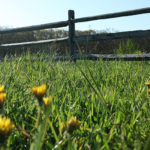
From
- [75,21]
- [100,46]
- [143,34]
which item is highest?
[75,21]

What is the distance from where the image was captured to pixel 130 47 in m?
5.96

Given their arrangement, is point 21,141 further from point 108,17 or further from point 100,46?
point 100,46

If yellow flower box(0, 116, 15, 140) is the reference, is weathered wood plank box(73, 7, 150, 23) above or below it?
above

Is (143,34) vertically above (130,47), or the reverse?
(143,34)

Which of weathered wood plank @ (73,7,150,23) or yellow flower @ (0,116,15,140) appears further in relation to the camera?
weathered wood plank @ (73,7,150,23)

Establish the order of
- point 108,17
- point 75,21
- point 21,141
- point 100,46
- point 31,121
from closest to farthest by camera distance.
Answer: point 21,141 < point 31,121 < point 108,17 < point 75,21 < point 100,46

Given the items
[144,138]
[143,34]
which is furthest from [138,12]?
[144,138]

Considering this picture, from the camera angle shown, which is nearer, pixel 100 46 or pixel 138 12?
pixel 138 12

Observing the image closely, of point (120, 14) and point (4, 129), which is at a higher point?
point (120, 14)

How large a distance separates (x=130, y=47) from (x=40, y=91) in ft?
18.7

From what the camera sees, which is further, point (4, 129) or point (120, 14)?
point (120, 14)

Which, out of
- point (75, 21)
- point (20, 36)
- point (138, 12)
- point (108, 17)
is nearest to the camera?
point (138, 12)

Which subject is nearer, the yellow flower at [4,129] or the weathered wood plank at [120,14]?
the yellow flower at [4,129]

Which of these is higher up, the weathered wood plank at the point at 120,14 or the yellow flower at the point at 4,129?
the weathered wood plank at the point at 120,14
